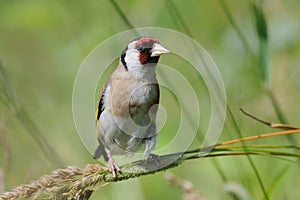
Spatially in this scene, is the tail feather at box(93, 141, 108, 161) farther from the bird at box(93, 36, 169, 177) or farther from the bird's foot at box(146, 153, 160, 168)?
the bird's foot at box(146, 153, 160, 168)

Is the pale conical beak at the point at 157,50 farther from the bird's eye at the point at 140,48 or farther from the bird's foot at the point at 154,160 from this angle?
the bird's foot at the point at 154,160

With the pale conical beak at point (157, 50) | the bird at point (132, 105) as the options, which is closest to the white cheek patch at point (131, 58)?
the bird at point (132, 105)

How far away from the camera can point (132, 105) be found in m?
2.89

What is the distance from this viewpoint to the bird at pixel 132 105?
2896 mm

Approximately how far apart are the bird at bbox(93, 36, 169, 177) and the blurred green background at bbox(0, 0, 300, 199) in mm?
673

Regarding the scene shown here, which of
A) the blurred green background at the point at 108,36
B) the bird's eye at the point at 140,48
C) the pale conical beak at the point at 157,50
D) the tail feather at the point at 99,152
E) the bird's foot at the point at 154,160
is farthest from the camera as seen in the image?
the blurred green background at the point at 108,36

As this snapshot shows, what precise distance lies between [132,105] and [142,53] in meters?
0.20

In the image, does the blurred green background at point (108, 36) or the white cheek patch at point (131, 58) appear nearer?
the white cheek patch at point (131, 58)

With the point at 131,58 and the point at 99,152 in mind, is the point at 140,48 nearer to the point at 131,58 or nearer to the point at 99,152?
the point at 131,58

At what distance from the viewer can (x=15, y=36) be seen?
19.0 feet

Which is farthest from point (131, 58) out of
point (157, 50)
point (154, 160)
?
point (154, 160)

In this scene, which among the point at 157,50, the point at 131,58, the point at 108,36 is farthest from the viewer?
the point at 108,36

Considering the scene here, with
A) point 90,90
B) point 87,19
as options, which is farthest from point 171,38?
point 90,90

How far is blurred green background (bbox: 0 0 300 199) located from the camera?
160 inches
